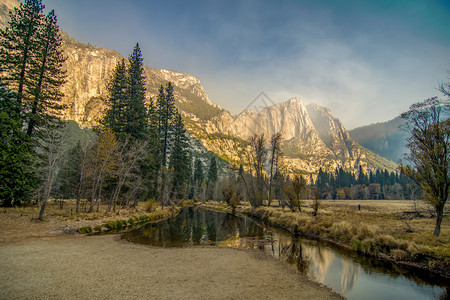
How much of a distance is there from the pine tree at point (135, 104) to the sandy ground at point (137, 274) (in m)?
21.1

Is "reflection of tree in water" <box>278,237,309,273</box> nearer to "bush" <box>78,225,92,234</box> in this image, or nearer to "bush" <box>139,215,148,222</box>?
"bush" <box>78,225,92,234</box>

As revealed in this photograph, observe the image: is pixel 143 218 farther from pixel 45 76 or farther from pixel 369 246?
pixel 369 246

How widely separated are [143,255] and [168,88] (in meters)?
39.9

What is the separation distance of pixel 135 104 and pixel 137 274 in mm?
29518

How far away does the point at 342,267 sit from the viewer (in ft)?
38.6

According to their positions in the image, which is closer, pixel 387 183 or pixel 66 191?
pixel 66 191

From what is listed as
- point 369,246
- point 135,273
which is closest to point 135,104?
point 135,273

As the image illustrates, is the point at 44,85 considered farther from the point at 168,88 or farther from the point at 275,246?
the point at 275,246

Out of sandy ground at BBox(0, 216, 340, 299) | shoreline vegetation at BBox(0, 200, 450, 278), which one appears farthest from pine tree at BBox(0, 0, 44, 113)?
sandy ground at BBox(0, 216, 340, 299)

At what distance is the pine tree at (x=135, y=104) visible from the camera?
1293 inches

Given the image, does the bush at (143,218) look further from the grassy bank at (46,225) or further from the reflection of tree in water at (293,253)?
the reflection of tree in water at (293,253)

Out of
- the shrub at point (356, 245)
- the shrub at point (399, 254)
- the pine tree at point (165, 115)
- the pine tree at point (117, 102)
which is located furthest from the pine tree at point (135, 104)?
the shrub at point (399, 254)

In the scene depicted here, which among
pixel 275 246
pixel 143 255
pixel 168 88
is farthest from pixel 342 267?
pixel 168 88

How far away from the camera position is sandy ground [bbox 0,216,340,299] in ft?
23.0
